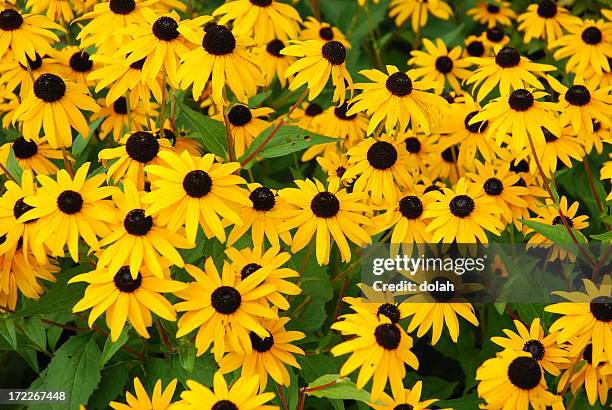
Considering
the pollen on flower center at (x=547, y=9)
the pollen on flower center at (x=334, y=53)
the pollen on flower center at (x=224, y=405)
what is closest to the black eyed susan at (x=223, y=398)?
the pollen on flower center at (x=224, y=405)

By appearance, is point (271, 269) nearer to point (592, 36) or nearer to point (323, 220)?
point (323, 220)

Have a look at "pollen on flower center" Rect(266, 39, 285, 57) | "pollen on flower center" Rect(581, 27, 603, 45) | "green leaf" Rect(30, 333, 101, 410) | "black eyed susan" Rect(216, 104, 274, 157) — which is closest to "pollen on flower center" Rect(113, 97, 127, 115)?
"black eyed susan" Rect(216, 104, 274, 157)

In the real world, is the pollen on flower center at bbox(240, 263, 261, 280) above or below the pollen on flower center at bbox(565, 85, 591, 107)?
below

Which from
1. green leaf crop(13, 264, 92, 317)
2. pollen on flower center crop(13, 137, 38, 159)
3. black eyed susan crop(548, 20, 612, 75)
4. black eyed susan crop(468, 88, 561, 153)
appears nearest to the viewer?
green leaf crop(13, 264, 92, 317)

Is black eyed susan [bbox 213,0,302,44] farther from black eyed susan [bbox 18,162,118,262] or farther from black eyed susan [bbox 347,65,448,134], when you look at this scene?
black eyed susan [bbox 18,162,118,262]

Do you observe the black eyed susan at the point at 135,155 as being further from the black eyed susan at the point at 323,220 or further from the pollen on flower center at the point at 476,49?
the pollen on flower center at the point at 476,49

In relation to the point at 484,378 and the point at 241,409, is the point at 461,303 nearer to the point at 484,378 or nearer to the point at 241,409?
the point at 484,378

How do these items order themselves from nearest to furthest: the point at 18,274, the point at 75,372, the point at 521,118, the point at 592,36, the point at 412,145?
the point at 18,274 < the point at 75,372 < the point at 521,118 < the point at 412,145 < the point at 592,36

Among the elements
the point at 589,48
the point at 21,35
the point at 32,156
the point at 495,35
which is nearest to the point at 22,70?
the point at 21,35
